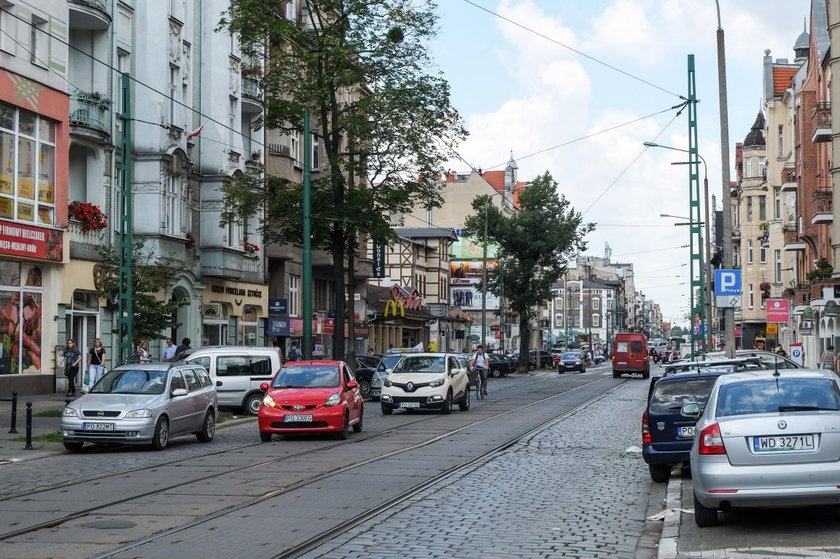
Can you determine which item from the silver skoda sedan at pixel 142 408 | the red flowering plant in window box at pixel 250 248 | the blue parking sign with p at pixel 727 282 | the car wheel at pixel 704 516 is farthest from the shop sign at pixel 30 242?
the car wheel at pixel 704 516

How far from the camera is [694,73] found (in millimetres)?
39781

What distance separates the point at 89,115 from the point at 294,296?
22658 mm

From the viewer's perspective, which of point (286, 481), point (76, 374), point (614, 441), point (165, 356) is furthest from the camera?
point (165, 356)

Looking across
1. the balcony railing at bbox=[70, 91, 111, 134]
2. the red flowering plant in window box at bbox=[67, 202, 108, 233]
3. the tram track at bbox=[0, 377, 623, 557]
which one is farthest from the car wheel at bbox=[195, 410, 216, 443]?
the balcony railing at bbox=[70, 91, 111, 134]

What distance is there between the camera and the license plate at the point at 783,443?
10.6 metres

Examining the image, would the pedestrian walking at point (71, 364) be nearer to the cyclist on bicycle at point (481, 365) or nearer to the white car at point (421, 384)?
the white car at point (421, 384)

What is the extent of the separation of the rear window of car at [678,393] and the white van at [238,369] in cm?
1595

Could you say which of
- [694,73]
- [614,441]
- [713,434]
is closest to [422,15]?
[694,73]

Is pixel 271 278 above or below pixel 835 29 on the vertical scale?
below

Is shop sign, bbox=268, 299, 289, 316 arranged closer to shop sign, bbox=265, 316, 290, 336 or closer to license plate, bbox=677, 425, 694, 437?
shop sign, bbox=265, 316, 290, 336

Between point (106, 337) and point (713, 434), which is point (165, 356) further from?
point (713, 434)

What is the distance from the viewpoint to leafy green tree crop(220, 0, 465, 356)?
39062 mm

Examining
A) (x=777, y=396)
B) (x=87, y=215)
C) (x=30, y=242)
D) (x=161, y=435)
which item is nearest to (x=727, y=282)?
(x=161, y=435)

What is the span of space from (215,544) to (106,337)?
2957cm
